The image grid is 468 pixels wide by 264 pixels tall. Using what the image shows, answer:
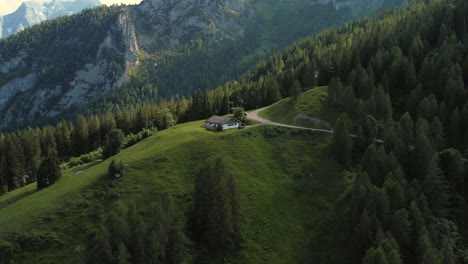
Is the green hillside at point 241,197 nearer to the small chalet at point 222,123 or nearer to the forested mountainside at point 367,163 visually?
the forested mountainside at point 367,163

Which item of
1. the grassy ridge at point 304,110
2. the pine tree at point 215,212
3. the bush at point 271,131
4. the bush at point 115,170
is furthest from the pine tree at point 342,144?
the bush at point 115,170

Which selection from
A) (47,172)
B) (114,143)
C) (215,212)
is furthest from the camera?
(114,143)

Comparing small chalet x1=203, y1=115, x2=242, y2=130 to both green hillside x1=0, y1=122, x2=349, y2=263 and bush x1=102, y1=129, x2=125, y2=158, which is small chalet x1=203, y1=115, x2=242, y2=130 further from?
bush x1=102, y1=129, x2=125, y2=158

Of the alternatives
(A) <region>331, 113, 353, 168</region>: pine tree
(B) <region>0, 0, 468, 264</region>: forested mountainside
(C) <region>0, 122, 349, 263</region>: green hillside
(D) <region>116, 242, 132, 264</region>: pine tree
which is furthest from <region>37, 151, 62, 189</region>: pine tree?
(A) <region>331, 113, 353, 168</region>: pine tree

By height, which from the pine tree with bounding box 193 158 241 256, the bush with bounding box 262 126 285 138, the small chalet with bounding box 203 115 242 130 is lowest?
the pine tree with bounding box 193 158 241 256

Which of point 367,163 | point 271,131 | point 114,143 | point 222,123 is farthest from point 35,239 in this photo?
point 271,131

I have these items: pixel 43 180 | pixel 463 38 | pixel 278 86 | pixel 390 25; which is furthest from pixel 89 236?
pixel 390 25

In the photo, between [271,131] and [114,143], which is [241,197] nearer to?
[271,131]
